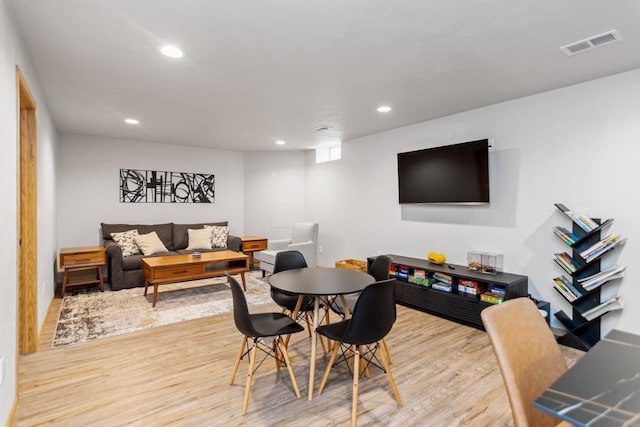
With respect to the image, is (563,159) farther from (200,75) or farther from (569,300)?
(200,75)

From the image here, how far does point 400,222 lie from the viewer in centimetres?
508

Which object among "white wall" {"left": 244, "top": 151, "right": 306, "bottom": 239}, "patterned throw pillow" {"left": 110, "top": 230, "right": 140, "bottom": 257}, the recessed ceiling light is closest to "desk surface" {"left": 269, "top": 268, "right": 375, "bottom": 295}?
the recessed ceiling light

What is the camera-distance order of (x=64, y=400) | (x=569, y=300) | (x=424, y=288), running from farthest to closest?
(x=424, y=288), (x=569, y=300), (x=64, y=400)

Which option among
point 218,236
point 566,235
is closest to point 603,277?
point 566,235

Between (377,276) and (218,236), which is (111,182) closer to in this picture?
(218,236)

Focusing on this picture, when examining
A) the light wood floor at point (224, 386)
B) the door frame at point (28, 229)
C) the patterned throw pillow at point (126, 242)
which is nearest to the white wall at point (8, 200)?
the light wood floor at point (224, 386)

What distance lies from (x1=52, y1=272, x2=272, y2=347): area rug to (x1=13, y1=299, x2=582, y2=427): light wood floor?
8.9 inches

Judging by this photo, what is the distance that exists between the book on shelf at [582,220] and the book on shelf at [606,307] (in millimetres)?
654

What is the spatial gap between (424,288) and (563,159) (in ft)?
6.61

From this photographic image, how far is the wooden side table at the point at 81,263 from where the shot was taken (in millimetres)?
4648

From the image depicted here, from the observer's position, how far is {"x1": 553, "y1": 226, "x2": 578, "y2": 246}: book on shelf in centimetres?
321

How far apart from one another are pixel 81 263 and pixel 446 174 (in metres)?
5.18

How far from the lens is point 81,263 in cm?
477

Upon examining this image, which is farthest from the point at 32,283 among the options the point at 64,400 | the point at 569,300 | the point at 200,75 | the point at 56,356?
the point at 569,300
